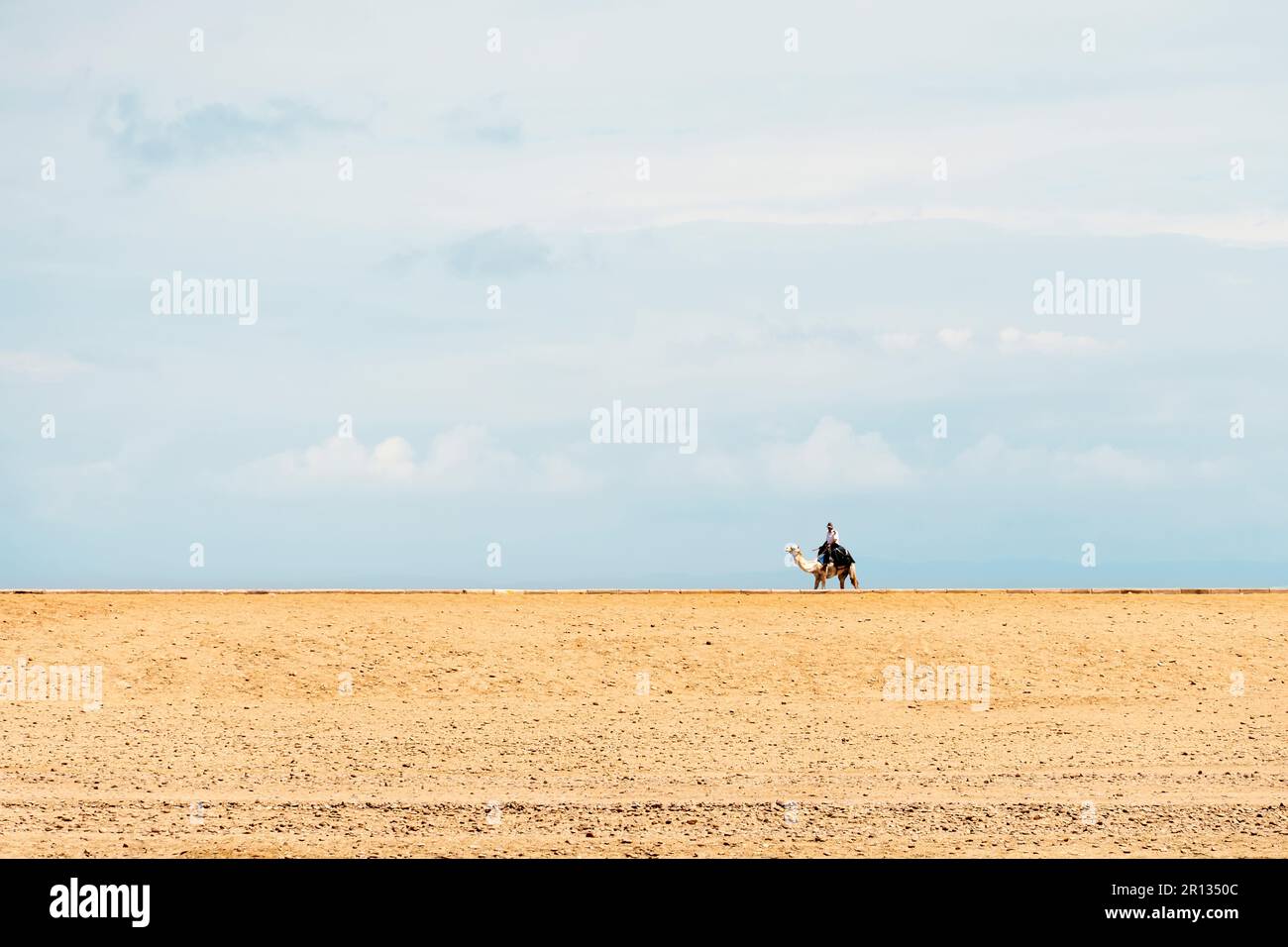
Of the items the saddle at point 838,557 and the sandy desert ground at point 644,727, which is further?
the saddle at point 838,557

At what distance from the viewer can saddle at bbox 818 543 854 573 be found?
3844 centimetres

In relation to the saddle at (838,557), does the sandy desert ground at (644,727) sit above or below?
below

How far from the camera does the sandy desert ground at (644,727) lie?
17.4m

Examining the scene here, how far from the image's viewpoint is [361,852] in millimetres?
16234

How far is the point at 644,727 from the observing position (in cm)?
2575

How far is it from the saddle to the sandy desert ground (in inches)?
55.6

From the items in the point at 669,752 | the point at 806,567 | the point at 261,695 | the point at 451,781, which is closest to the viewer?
the point at 451,781

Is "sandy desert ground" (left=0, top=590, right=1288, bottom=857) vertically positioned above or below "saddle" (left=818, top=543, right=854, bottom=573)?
below

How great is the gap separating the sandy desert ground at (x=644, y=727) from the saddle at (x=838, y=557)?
141 centimetres

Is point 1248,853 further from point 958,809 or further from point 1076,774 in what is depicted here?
point 1076,774
